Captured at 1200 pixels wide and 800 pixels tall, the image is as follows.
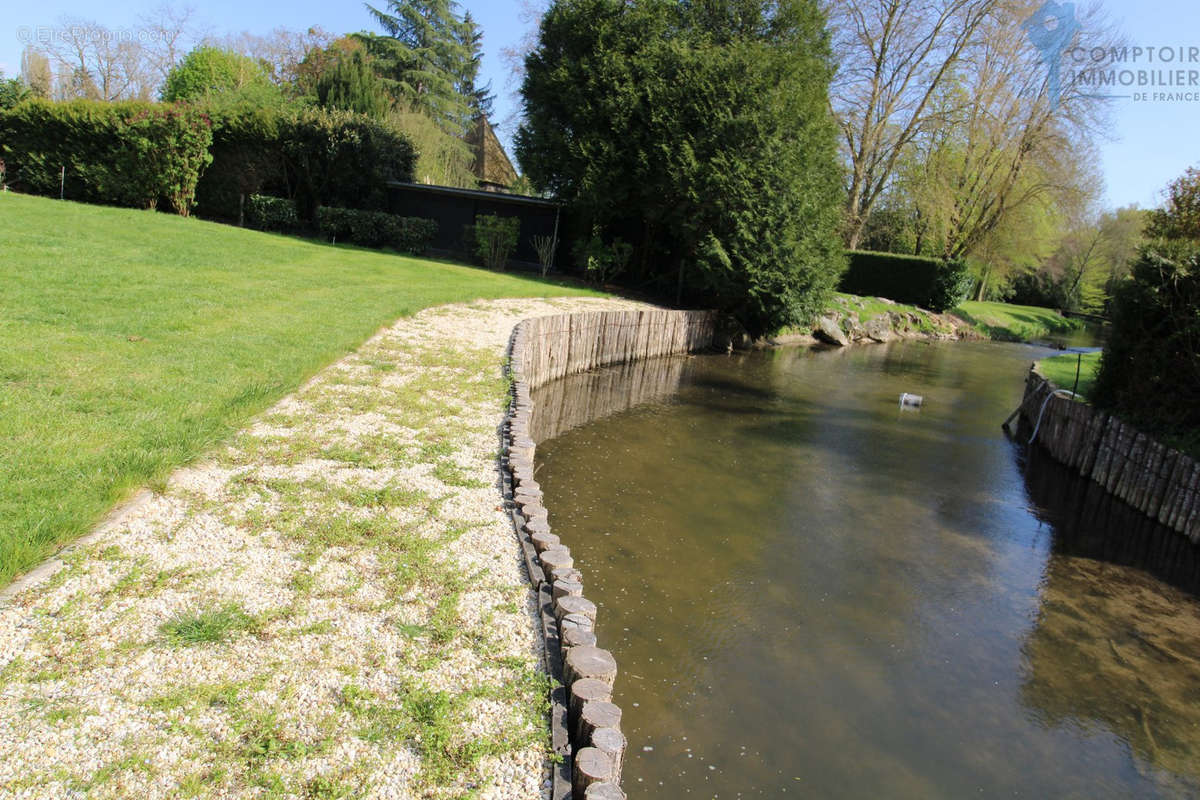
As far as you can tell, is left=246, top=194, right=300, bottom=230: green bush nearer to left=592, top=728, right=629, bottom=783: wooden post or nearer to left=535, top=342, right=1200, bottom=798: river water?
left=535, top=342, right=1200, bottom=798: river water

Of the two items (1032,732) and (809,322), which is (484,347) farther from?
(809,322)

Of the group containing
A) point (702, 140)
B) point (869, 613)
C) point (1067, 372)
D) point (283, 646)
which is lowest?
point (869, 613)

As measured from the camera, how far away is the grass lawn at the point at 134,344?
13.4 ft

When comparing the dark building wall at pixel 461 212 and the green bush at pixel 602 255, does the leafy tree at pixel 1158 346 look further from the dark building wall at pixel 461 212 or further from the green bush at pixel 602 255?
the dark building wall at pixel 461 212

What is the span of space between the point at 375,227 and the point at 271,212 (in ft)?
11.0

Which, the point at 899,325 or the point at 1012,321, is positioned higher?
the point at 1012,321

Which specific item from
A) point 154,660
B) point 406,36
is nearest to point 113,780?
point 154,660

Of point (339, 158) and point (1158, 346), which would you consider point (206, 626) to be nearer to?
point (1158, 346)

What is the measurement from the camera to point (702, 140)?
62.0 ft

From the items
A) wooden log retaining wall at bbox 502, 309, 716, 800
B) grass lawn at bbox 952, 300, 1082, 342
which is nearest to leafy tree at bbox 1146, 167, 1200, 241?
wooden log retaining wall at bbox 502, 309, 716, 800

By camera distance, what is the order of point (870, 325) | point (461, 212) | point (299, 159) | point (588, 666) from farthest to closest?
point (870, 325)
point (461, 212)
point (299, 159)
point (588, 666)

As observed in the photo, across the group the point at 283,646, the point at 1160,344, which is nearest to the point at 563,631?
the point at 283,646

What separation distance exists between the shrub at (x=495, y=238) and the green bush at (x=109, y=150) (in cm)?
854

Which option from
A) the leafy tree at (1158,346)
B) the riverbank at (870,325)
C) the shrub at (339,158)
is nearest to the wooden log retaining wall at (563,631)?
the leafy tree at (1158,346)
